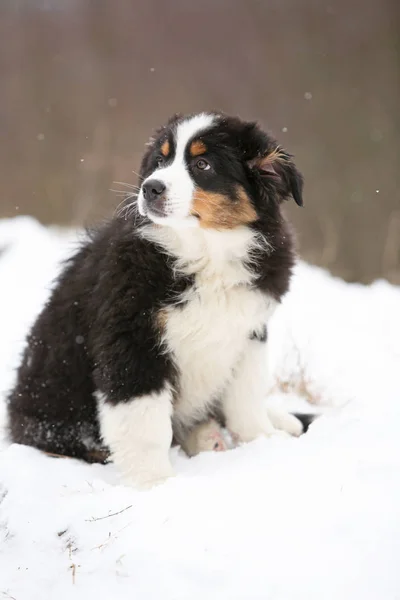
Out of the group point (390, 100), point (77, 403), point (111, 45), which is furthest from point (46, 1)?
point (77, 403)

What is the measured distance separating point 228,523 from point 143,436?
0.95 meters

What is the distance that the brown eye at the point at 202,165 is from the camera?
342 cm

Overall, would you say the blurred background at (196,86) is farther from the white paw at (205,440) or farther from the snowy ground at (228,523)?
the snowy ground at (228,523)

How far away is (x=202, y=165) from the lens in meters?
3.42

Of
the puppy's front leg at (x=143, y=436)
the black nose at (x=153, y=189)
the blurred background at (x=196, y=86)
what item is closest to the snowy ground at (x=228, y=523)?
the puppy's front leg at (x=143, y=436)

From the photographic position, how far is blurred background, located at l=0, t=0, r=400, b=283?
10.6m

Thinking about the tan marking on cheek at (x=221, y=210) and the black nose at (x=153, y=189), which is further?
the tan marking on cheek at (x=221, y=210)

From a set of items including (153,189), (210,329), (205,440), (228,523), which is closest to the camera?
(228,523)

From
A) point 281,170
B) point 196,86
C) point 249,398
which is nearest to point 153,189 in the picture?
point 281,170

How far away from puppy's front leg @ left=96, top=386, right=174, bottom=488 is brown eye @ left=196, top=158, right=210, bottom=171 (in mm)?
1191

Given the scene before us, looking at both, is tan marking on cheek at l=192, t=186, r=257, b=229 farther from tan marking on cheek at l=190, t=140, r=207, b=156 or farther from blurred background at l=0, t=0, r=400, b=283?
blurred background at l=0, t=0, r=400, b=283

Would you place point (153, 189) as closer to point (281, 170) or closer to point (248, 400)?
point (281, 170)

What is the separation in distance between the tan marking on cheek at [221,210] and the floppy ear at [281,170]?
173 mm

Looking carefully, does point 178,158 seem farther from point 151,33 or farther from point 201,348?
point 151,33
